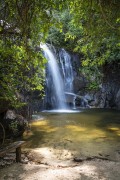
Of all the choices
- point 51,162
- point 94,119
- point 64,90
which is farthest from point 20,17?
point 64,90

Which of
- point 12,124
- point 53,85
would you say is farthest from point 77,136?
point 53,85

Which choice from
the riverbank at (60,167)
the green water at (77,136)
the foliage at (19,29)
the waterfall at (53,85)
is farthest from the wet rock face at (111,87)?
the foliage at (19,29)

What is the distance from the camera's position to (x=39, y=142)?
7.99 meters

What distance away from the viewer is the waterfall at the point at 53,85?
56.2 feet

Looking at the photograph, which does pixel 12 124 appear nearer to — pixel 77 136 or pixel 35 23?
pixel 77 136

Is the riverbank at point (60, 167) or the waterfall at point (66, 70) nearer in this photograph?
the riverbank at point (60, 167)

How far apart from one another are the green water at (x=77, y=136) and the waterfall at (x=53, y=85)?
5.22 metres

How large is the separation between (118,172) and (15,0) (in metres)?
3.82

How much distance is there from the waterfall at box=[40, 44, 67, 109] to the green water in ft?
17.1

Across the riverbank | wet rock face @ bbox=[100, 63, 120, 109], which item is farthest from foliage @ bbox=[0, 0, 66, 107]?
wet rock face @ bbox=[100, 63, 120, 109]

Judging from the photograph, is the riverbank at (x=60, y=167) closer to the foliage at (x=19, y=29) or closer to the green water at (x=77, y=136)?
the green water at (x=77, y=136)

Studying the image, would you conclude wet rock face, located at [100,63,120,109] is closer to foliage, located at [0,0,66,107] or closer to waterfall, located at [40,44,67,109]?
waterfall, located at [40,44,67,109]

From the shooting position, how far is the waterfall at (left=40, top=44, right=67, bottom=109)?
17141mm

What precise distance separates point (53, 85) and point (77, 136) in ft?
30.4
